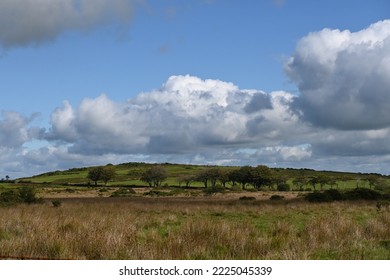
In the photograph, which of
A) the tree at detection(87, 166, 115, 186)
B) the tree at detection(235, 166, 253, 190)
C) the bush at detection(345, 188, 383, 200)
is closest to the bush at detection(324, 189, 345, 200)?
the bush at detection(345, 188, 383, 200)

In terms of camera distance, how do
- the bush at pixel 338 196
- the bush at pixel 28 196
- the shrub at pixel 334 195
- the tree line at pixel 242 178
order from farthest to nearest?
the tree line at pixel 242 178 → the shrub at pixel 334 195 → the bush at pixel 338 196 → the bush at pixel 28 196

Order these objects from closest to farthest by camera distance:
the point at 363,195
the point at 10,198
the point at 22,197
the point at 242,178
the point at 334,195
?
1. the point at 10,198
2. the point at 22,197
3. the point at 334,195
4. the point at 363,195
5. the point at 242,178

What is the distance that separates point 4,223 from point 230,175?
130149 millimetres

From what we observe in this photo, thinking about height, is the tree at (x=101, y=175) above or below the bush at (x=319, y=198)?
above

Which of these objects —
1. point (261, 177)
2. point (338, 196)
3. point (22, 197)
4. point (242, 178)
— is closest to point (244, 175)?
point (242, 178)

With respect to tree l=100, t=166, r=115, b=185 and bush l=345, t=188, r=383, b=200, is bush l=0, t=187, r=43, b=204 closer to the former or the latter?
bush l=345, t=188, r=383, b=200

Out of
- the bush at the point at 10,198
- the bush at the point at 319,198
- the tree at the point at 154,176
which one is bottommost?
the bush at the point at 319,198

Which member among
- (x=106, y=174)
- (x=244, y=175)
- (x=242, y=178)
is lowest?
(x=242, y=178)

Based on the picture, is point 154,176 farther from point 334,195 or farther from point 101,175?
point 334,195

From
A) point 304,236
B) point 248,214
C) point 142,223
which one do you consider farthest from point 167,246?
point 248,214

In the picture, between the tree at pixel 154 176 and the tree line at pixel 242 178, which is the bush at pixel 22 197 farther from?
the tree at pixel 154 176

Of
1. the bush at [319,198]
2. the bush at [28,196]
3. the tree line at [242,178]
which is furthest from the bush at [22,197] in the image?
the tree line at [242,178]

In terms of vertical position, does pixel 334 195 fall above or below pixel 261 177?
below
